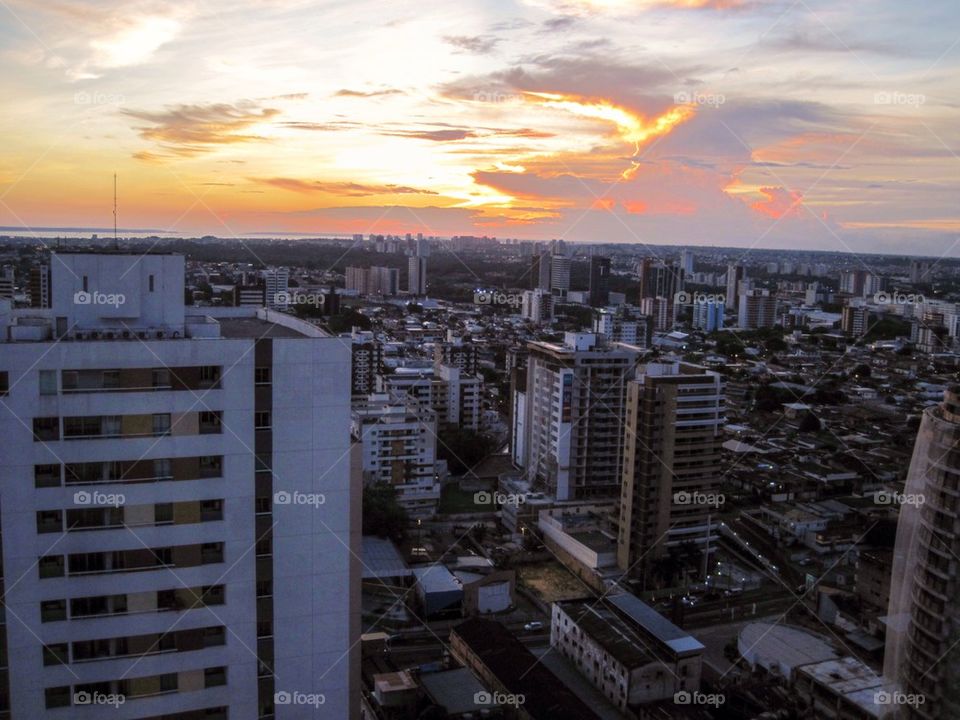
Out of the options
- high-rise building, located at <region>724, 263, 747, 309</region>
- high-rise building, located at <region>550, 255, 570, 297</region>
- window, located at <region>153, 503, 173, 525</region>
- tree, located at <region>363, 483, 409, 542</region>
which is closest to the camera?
window, located at <region>153, 503, 173, 525</region>

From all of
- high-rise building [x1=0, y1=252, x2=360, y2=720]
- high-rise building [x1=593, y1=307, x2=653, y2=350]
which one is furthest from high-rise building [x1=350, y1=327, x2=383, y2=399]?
high-rise building [x1=0, y1=252, x2=360, y2=720]

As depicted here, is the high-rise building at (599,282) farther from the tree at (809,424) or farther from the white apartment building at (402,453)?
the white apartment building at (402,453)

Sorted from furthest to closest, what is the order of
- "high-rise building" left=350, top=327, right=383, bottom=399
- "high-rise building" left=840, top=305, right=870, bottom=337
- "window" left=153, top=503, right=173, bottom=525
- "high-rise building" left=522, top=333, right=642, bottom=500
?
"high-rise building" left=840, top=305, right=870, bottom=337 → "high-rise building" left=350, top=327, right=383, bottom=399 → "high-rise building" left=522, top=333, right=642, bottom=500 → "window" left=153, top=503, right=173, bottom=525

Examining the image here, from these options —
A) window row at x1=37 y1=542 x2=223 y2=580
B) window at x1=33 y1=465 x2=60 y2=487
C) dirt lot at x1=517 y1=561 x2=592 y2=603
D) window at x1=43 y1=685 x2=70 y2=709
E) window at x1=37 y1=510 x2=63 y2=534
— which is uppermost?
window at x1=33 y1=465 x2=60 y2=487

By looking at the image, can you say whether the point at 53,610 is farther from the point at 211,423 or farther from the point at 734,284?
the point at 734,284

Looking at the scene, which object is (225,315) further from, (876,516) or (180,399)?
(876,516)

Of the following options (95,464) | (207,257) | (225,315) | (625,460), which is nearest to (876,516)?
(625,460)

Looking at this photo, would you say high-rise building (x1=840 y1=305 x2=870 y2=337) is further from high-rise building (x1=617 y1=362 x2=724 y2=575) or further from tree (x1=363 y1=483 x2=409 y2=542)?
tree (x1=363 y1=483 x2=409 y2=542)
